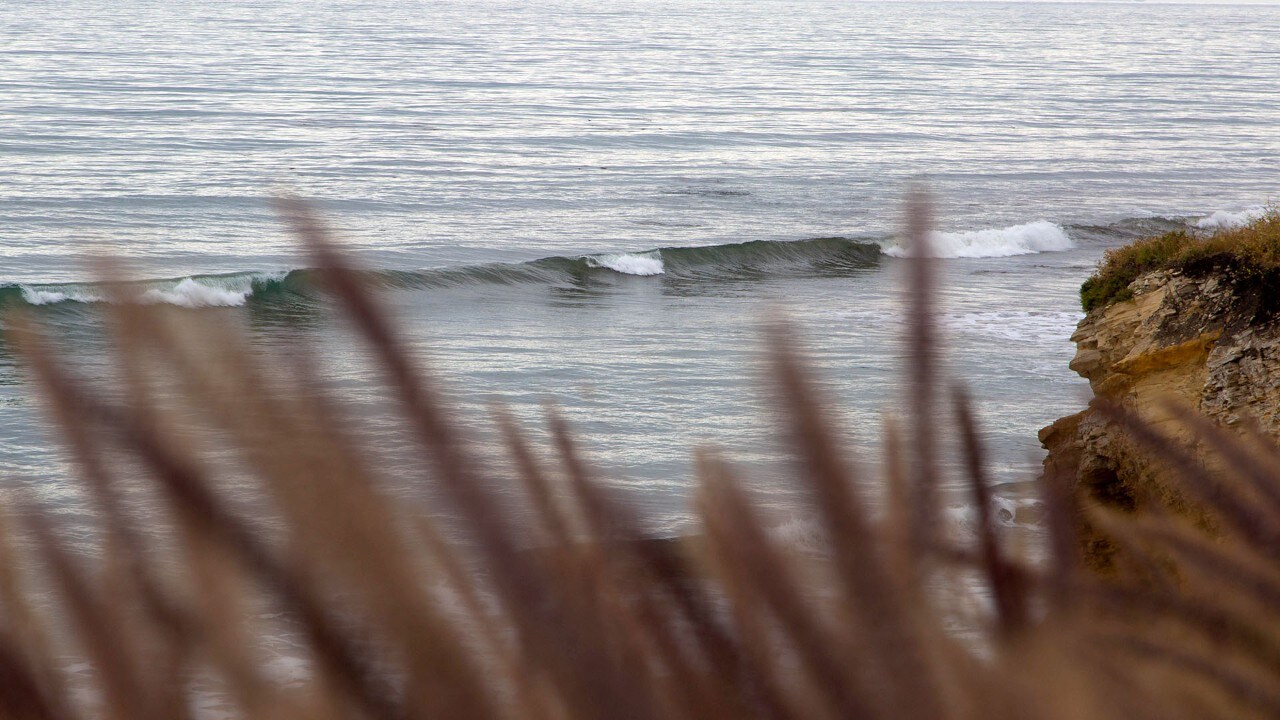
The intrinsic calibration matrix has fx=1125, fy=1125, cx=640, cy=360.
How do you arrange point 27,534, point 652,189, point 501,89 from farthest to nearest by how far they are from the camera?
point 501,89 → point 652,189 → point 27,534

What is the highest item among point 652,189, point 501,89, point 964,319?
point 501,89

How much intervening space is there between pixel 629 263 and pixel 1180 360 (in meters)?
11.1

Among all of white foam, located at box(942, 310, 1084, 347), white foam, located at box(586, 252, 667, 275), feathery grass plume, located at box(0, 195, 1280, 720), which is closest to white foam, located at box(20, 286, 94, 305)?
white foam, located at box(586, 252, 667, 275)

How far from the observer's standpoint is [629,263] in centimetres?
1698

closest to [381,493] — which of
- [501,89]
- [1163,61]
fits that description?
[501,89]

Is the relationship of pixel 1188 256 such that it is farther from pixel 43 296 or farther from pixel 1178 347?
pixel 43 296

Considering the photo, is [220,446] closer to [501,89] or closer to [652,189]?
[652,189]

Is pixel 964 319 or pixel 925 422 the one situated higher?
pixel 925 422

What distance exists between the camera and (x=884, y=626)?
1.23ft

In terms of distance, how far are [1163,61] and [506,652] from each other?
198 ft

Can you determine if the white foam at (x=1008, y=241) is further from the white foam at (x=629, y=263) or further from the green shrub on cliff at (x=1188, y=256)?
the green shrub on cliff at (x=1188, y=256)

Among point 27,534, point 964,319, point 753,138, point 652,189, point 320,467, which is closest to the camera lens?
point 320,467

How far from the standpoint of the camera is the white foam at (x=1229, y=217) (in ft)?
63.4

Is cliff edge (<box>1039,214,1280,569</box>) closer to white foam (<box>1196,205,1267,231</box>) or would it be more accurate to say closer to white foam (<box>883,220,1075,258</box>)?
white foam (<box>883,220,1075,258</box>)
